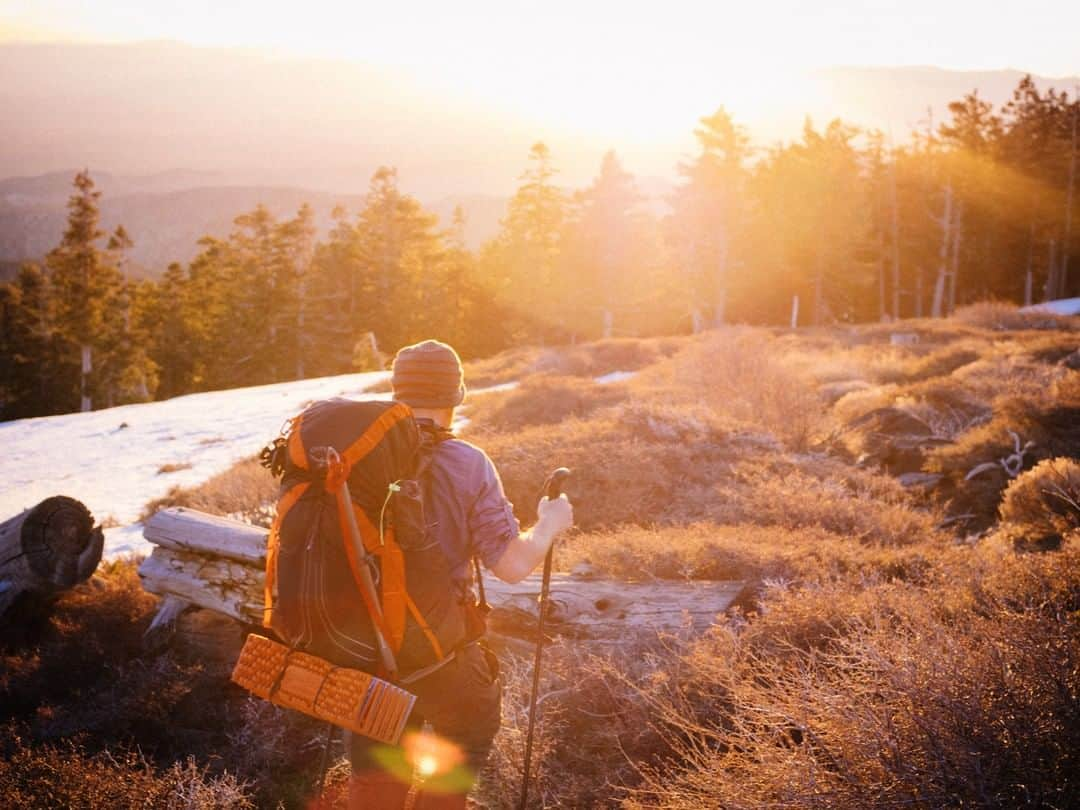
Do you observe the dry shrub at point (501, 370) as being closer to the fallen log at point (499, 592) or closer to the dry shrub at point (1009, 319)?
the fallen log at point (499, 592)

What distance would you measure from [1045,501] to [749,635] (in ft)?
12.0

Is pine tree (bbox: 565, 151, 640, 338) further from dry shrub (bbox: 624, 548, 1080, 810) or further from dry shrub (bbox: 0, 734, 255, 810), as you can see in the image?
dry shrub (bbox: 624, 548, 1080, 810)

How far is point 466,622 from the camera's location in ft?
9.10

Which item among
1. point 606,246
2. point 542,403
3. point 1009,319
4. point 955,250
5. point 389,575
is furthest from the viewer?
point 955,250

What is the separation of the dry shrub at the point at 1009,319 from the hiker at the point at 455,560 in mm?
24616

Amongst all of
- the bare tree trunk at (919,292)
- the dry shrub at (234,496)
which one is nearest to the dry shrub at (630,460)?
the dry shrub at (234,496)

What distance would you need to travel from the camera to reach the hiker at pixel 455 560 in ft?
8.86

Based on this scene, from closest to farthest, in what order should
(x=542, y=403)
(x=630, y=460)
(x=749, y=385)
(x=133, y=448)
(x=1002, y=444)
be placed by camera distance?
1. (x=630, y=460)
2. (x=1002, y=444)
3. (x=749, y=385)
4. (x=542, y=403)
5. (x=133, y=448)

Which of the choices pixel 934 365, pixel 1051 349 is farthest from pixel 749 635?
pixel 1051 349

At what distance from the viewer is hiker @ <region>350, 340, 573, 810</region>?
270 centimetres

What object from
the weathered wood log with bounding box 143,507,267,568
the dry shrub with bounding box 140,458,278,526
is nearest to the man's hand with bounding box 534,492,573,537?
the weathered wood log with bounding box 143,507,267,568

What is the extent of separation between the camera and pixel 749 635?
4344 millimetres

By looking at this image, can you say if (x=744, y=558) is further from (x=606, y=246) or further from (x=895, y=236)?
(x=895, y=236)

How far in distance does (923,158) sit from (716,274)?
1733 centimetres
